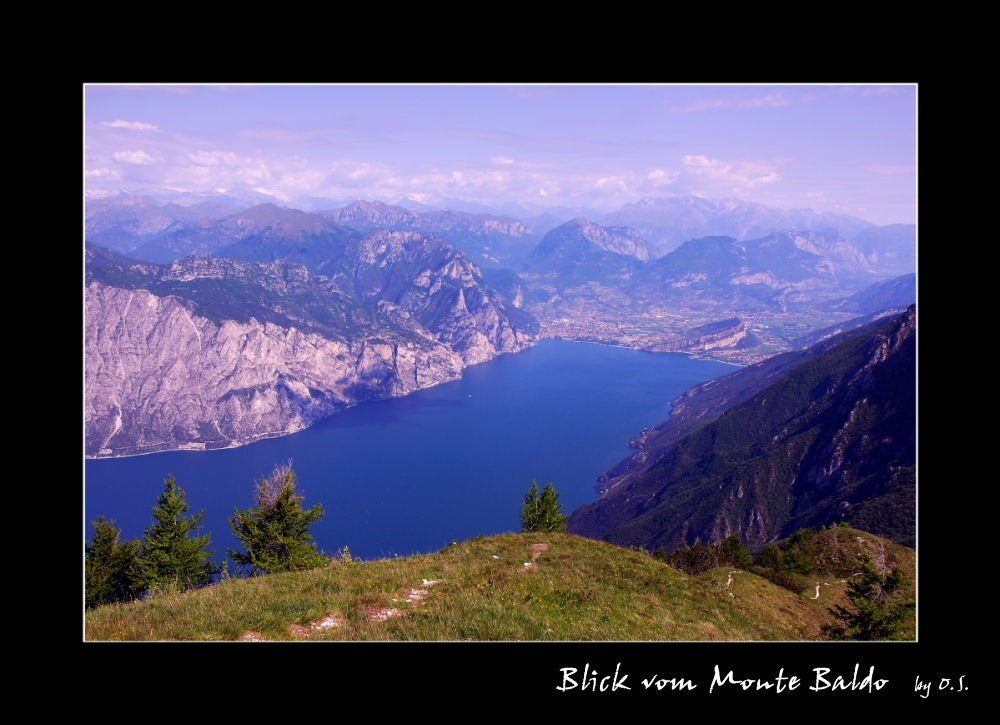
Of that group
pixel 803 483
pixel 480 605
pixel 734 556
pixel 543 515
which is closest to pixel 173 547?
pixel 543 515

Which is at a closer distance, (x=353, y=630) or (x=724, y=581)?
(x=353, y=630)

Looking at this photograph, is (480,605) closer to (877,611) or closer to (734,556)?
(877,611)

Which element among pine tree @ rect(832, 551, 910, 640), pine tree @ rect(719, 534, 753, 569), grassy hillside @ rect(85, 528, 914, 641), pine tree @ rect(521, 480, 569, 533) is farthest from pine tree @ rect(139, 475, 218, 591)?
pine tree @ rect(832, 551, 910, 640)

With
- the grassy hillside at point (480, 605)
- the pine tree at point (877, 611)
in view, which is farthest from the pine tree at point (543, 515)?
the pine tree at point (877, 611)

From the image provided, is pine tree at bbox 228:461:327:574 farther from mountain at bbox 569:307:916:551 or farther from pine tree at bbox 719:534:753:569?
mountain at bbox 569:307:916:551
